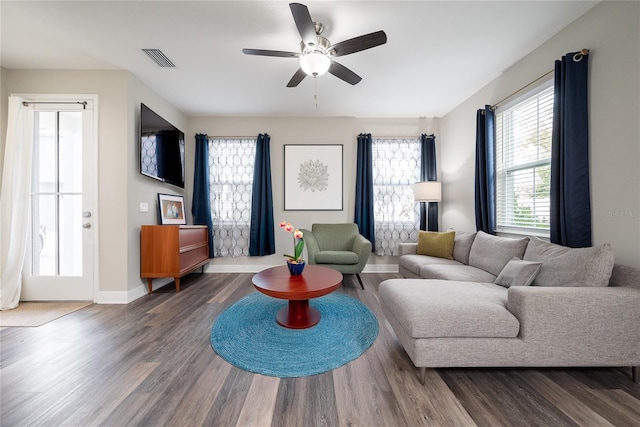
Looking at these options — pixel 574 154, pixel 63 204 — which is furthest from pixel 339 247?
pixel 63 204

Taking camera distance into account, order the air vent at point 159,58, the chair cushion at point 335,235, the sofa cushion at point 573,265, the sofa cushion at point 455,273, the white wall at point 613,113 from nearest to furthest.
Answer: the sofa cushion at point 573,265, the white wall at point 613,113, the sofa cushion at point 455,273, the air vent at point 159,58, the chair cushion at point 335,235

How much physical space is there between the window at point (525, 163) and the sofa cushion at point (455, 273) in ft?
2.34

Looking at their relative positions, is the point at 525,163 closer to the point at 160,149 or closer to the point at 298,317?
the point at 298,317

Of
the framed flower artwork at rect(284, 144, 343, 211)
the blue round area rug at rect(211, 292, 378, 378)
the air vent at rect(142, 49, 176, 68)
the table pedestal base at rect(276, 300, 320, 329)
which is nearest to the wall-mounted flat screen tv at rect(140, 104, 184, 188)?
the air vent at rect(142, 49, 176, 68)

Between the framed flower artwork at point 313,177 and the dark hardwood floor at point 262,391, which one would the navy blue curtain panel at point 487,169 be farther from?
Result: the framed flower artwork at point 313,177

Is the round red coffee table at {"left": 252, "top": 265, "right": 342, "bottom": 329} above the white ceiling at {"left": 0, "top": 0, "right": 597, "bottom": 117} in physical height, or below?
below

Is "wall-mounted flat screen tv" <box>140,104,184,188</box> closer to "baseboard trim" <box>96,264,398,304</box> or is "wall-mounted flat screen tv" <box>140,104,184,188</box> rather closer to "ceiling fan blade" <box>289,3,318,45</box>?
"baseboard trim" <box>96,264,398,304</box>

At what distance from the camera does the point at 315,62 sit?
73.5 inches

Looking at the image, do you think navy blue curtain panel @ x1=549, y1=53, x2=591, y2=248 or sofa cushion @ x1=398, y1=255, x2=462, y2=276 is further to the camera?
sofa cushion @ x1=398, y1=255, x2=462, y2=276

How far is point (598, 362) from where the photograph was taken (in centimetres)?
135

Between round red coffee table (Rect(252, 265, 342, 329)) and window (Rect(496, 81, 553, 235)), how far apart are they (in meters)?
2.13

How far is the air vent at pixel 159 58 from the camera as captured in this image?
2291 millimetres

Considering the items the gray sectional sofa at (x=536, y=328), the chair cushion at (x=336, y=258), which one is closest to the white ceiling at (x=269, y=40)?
the gray sectional sofa at (x=536, y=328)

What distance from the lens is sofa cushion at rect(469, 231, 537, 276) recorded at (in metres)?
2.15
